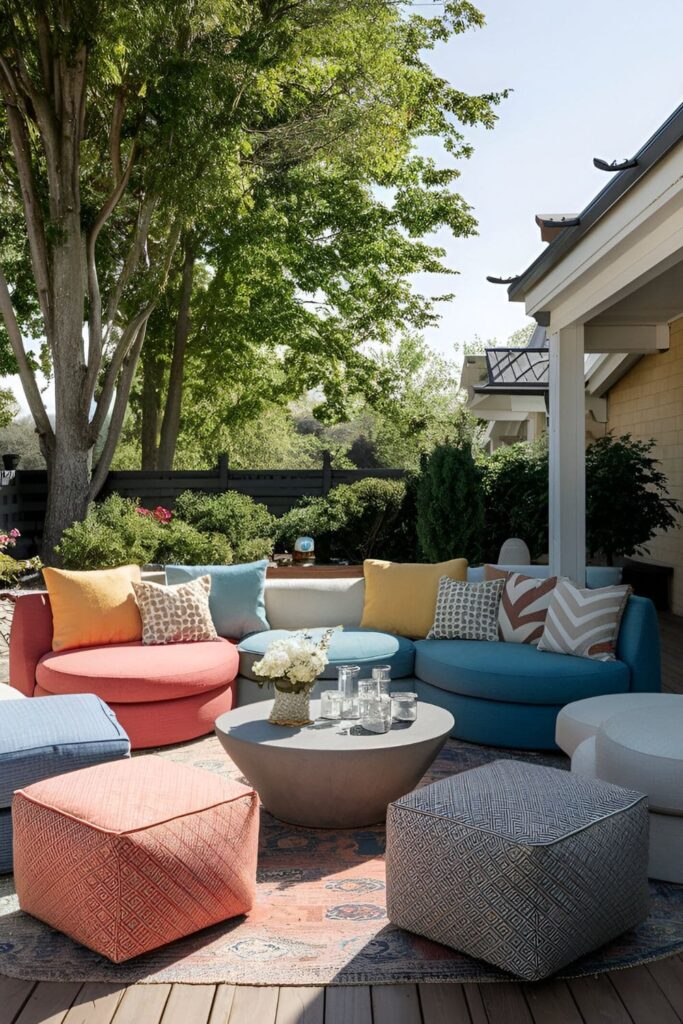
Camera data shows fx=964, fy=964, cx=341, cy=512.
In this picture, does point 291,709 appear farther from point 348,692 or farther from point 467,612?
point 467,612

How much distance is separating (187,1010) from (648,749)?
1777mm

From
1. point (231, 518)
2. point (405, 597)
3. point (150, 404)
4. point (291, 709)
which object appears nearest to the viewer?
point (291, 709)

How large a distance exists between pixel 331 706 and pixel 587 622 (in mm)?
1612

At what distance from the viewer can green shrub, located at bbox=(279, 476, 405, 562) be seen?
442 inches

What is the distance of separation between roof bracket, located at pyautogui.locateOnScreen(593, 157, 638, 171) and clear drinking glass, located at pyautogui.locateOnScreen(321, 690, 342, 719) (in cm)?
281

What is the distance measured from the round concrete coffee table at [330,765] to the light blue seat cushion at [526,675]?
0.87 m

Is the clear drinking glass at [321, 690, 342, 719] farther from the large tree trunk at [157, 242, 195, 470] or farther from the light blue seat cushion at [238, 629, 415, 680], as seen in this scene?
the large tree trunk at [157, 242, 195, 470]

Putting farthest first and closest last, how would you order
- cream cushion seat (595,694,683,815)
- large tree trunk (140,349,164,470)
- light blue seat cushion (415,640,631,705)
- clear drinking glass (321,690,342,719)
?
large tree trunk (140,349,164,470), light blue seat cushion (415,640,631,705), clear drinking glass (321,690,342,719), cream cushion seat (595,694,683,815)

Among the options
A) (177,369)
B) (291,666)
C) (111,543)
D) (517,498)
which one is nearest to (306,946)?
(291,666)

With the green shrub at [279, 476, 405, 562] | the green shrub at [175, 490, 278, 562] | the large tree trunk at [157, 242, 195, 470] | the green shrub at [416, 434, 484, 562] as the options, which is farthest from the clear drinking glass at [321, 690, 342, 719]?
the large tree trunk at [157, 242, 195, 470]

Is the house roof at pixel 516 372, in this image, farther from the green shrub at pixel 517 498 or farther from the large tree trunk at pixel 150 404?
the large tree trunk at pixel 150 404

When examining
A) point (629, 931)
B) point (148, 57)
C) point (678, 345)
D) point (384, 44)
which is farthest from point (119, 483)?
point (629, 931)

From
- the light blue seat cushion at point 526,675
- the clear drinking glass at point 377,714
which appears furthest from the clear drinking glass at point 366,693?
the light blue seat cushion at point 526,675

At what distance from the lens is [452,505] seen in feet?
28.6
